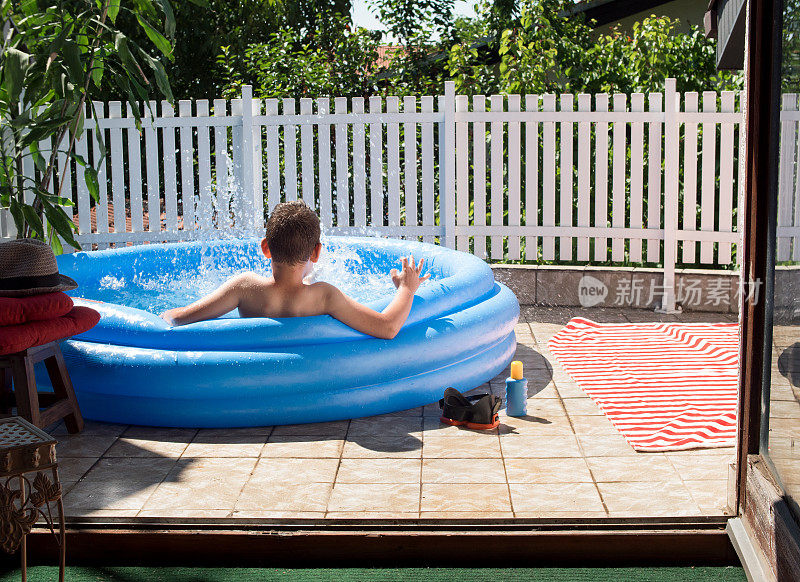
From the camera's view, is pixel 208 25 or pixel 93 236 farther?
pixel 208 25

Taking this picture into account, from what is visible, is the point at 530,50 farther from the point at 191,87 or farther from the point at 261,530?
the point at 261,530

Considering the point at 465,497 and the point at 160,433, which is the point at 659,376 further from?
the point at 160,433

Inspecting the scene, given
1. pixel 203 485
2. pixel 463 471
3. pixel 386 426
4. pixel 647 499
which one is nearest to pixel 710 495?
pixel 647 499

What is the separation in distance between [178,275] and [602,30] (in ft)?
28.2

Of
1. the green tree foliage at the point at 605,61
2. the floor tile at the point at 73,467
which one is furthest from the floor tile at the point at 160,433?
the green tree foliage at the point at 605,61

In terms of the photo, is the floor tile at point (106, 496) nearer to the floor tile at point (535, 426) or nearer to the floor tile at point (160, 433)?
the floor tile at point (160, 433)

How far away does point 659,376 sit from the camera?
5.17 meters

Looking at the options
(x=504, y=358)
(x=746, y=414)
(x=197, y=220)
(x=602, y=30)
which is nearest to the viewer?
(x=746, y=414)

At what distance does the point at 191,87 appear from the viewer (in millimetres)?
12891

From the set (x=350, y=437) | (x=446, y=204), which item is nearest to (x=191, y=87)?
(x=446, y=204)

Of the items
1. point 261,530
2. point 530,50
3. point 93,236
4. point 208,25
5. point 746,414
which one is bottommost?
point 261,530

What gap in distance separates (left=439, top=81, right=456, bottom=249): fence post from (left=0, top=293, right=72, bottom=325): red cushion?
4.26 meters

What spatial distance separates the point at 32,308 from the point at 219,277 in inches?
125

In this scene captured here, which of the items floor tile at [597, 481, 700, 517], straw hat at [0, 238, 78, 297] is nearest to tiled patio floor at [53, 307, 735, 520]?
floor tile at [597, 481, 700, 517]
